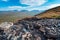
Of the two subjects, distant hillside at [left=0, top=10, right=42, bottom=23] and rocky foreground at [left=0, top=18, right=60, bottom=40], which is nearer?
rocky foreground at [left=0, top=18, right=60, bottom=40]

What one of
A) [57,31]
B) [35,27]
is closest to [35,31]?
[35,27]

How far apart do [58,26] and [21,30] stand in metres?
2.95

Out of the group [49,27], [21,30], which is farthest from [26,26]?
[49,27]

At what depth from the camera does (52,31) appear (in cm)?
1416

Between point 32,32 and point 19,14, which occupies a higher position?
point 32,32

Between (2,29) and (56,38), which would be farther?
(2,29)

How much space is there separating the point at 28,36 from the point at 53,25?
2513 millimetres

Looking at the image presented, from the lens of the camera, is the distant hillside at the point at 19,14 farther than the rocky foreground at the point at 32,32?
Yes

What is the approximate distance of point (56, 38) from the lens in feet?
45.1

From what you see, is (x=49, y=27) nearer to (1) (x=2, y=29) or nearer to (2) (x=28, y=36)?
(2) (x=28, y=36)

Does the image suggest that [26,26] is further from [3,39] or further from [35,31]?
[3,39]

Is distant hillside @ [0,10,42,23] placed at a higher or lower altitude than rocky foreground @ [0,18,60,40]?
lower

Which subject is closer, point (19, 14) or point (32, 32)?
point (32, 32)

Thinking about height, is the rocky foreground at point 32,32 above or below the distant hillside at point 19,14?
above
